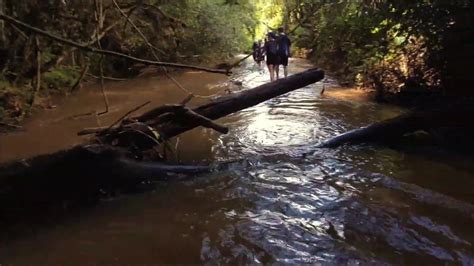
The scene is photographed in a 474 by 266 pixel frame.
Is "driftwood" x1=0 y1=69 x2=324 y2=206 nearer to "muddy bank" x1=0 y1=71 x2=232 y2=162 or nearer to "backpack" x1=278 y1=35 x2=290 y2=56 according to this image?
"muddy bank" x1=0 y1=71 x2=232 y2=162

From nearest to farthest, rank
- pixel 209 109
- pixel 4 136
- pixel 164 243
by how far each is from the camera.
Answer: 1. pixel 164 243
2. pixel 209 109
3. pixel 4 136

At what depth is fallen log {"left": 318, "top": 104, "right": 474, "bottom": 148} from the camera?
8.23 metres

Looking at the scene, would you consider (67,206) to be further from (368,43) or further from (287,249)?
(368,43)

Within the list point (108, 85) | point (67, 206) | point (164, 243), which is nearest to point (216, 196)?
point (164, 243)

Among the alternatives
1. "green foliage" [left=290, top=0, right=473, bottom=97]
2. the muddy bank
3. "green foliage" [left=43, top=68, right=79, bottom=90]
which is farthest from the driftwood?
"green foliage" [left=43, top=68, right=79, bottom=90]

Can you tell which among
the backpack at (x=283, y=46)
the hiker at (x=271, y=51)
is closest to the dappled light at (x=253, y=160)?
the backpack at (x=283, y=46)

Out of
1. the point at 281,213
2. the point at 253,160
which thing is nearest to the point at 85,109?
the point at 253,160

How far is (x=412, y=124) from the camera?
8.27m

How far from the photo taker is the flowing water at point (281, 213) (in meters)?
4.85

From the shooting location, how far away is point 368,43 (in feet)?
44.5

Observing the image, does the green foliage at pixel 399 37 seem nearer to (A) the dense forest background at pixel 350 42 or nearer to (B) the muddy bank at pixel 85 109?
(A) the dense forest background at pixel 350 42

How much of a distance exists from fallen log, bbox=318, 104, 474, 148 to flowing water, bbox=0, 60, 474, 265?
0.23m

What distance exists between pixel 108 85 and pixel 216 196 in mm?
13394

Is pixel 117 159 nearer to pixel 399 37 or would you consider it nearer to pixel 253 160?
pixel 253 160
